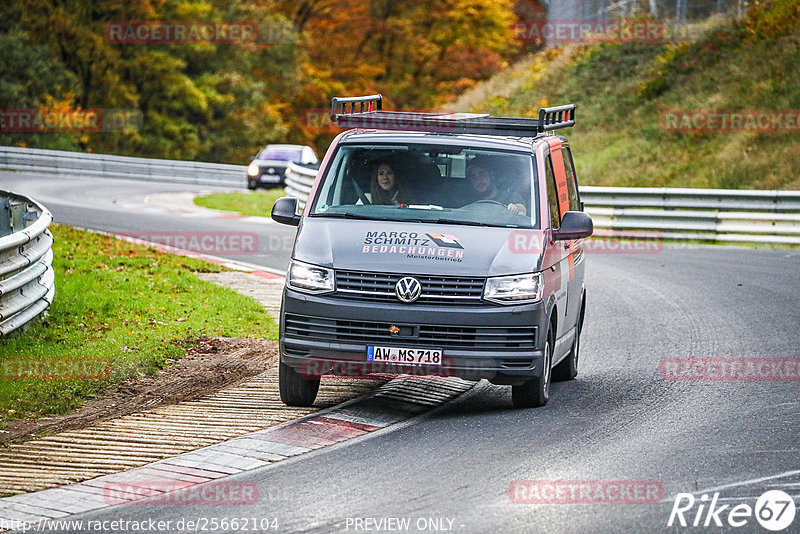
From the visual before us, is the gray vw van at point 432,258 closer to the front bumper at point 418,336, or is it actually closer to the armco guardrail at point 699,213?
the front bumper at point 418,336

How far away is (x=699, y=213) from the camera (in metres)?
24.6

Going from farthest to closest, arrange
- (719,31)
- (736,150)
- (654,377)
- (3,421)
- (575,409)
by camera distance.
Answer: (719,31), (736,150), (654,377), (575,409), (3,421)

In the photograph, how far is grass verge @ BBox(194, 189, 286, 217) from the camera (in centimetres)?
3011

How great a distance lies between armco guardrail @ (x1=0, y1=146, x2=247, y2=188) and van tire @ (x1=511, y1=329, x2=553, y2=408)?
116 feet

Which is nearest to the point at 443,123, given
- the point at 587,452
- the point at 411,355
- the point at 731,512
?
the point at 411,355

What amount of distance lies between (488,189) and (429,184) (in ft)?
1.55

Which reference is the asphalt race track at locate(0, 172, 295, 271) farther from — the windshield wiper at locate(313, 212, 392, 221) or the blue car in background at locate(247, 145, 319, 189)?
the windshield wiper at locate(313, 212, 392, 221)

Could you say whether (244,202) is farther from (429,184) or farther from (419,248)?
(419,248)

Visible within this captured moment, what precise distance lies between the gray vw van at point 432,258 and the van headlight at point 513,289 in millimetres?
10

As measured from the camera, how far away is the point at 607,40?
151ft

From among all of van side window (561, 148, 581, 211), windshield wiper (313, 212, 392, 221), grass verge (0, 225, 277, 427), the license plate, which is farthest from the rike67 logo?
van side window (561, 148, 581, 211)

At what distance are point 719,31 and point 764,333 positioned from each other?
28.1m

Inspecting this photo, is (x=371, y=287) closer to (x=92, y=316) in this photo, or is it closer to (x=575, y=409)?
(x=575, y=409)

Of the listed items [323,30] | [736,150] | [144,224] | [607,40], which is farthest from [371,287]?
[323,30]
